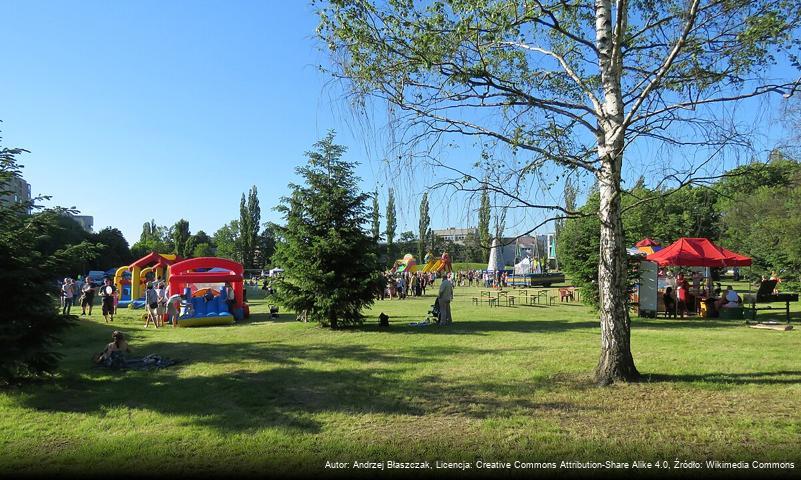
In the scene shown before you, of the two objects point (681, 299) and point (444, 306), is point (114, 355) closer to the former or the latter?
point (444, 306)

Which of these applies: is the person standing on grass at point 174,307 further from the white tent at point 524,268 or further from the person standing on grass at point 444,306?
the white tent at point 524,268

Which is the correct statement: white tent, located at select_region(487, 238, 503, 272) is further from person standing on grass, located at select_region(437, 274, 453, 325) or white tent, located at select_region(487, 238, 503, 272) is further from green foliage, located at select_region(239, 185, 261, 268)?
green foliage, located at select_region(239, 185, 261, 268)

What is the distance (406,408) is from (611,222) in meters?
4.02

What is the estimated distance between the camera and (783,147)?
21.8ft

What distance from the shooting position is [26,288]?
8.45 metres

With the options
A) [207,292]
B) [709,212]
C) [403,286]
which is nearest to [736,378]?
[709,212]

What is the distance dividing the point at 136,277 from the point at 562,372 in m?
25.8

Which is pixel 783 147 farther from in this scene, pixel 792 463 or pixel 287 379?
pixel 287 379

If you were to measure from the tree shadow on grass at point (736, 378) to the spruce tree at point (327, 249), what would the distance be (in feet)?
30.5

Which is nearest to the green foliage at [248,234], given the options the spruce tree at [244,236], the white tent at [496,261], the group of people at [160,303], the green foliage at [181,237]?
the spruce tree at [244,236]

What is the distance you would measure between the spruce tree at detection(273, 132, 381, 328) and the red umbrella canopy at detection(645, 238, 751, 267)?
1153 cm

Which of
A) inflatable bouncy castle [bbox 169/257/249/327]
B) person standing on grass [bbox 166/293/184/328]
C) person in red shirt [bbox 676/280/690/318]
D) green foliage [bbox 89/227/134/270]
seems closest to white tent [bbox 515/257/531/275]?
person in red shirt [bbox 676/280/690/318]

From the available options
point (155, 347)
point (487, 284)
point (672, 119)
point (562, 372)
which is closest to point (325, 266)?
point (155, 347)

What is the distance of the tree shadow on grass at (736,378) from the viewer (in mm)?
7820
